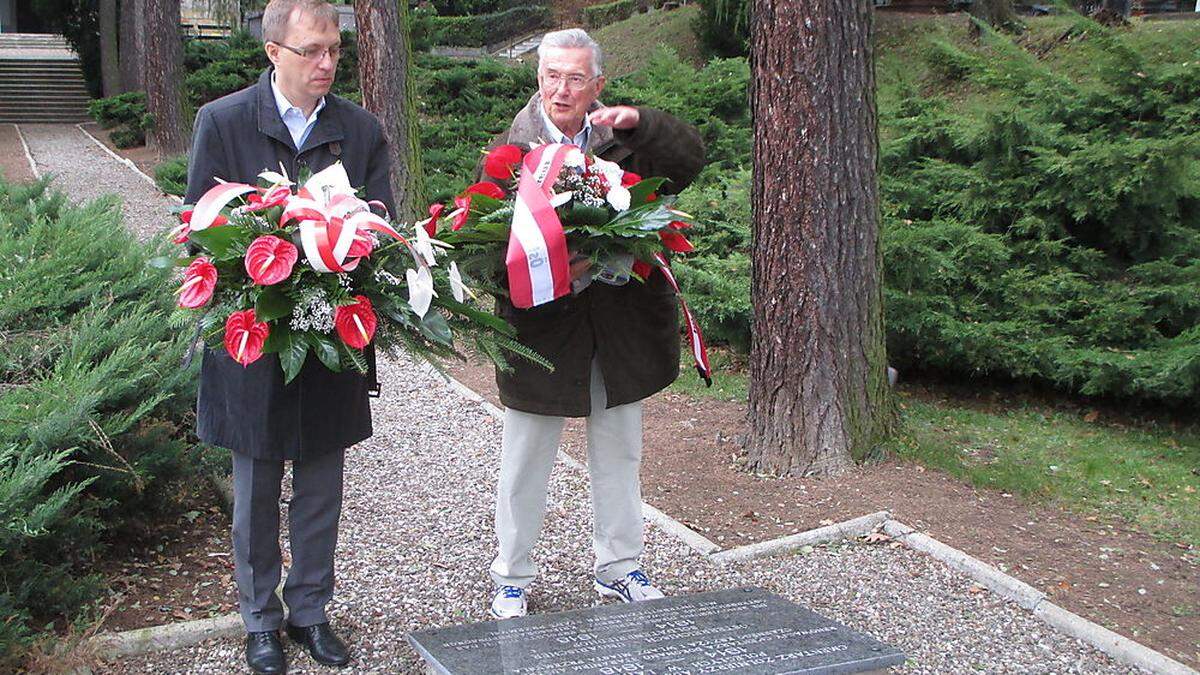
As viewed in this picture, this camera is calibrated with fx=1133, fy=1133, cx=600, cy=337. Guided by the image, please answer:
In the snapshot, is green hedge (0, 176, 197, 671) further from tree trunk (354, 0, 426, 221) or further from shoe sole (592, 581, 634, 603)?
tree trunk (354, 0, 426, 221)

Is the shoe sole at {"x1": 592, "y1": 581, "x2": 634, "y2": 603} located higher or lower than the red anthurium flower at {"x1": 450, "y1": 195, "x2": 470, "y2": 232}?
lower

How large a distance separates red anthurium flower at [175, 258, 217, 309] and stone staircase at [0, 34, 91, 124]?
1164 inches

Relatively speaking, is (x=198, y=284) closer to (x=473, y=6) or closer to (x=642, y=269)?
(x=642, y=269)

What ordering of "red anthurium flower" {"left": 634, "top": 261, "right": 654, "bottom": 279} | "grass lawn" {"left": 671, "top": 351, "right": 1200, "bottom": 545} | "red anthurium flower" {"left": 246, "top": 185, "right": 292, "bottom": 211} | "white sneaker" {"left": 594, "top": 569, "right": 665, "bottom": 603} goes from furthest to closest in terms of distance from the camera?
"grass lawn" {"left": 671, "top": 351, "right": 1200, "bottom": 545}
"white sneaker" {"left": 594, "top": 569, "right": 665, "bottom": 603}
"red anthurium flower" {"left": 634, "top": 261, "right": 654, "bottom": 279}
"red anthurium flower" {"left": 246, "top": 185, "right": 292, "bottom": 211}

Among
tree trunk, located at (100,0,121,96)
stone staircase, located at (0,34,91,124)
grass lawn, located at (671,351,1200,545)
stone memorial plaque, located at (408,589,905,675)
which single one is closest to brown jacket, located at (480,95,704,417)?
stone memorial plaque, located at (408,589,905,675)

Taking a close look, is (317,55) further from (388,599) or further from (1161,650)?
(1161,650)

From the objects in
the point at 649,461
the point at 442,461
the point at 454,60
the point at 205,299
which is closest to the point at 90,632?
the point at 205,299

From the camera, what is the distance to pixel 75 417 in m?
3.82

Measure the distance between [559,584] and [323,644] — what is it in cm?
103

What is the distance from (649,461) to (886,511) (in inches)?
53.7

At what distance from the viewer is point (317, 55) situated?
125 inches

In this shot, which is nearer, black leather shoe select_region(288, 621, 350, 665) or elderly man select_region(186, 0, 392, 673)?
elderly man select_region(186, 0, 392, 673)

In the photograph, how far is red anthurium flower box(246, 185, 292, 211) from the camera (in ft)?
9.89

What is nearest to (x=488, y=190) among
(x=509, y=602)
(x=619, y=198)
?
(x=619, y=198)
